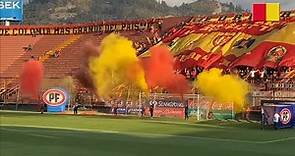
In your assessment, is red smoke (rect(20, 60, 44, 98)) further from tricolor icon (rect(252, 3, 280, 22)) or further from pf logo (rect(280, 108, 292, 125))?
pf logo (rect(280, 108, 292, 125))

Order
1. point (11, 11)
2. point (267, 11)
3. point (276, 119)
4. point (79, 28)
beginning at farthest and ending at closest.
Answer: point (11, 11)
point (79, 28)
point (267, 11)
point (276, 119)

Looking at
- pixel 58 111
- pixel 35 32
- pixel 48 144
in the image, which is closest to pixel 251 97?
pixel 58 111

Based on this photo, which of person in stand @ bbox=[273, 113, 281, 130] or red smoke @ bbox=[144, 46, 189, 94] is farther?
red smoke @ bbox=[144, 46, 189, 94]

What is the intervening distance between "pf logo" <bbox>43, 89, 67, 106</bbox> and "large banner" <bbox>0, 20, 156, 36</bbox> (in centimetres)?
1965

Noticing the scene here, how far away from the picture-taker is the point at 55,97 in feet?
195

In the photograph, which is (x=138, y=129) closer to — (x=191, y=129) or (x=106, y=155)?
(x=191, y=129)

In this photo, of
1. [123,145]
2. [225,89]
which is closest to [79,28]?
[225,89]

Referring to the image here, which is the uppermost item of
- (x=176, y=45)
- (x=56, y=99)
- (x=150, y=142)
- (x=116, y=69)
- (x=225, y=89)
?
(x=176, y=45)

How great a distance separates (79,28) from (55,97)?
77.0 ft

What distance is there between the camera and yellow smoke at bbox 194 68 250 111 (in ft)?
153

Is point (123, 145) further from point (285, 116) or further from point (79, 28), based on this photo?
point (79, 28)

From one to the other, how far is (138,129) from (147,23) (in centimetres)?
4063

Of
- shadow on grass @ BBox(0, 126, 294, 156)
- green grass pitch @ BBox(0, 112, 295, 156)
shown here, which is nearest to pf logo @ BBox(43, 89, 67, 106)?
green grass pitch @ BBox(0, 112, 295, 156)

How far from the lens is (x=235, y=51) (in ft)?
204
